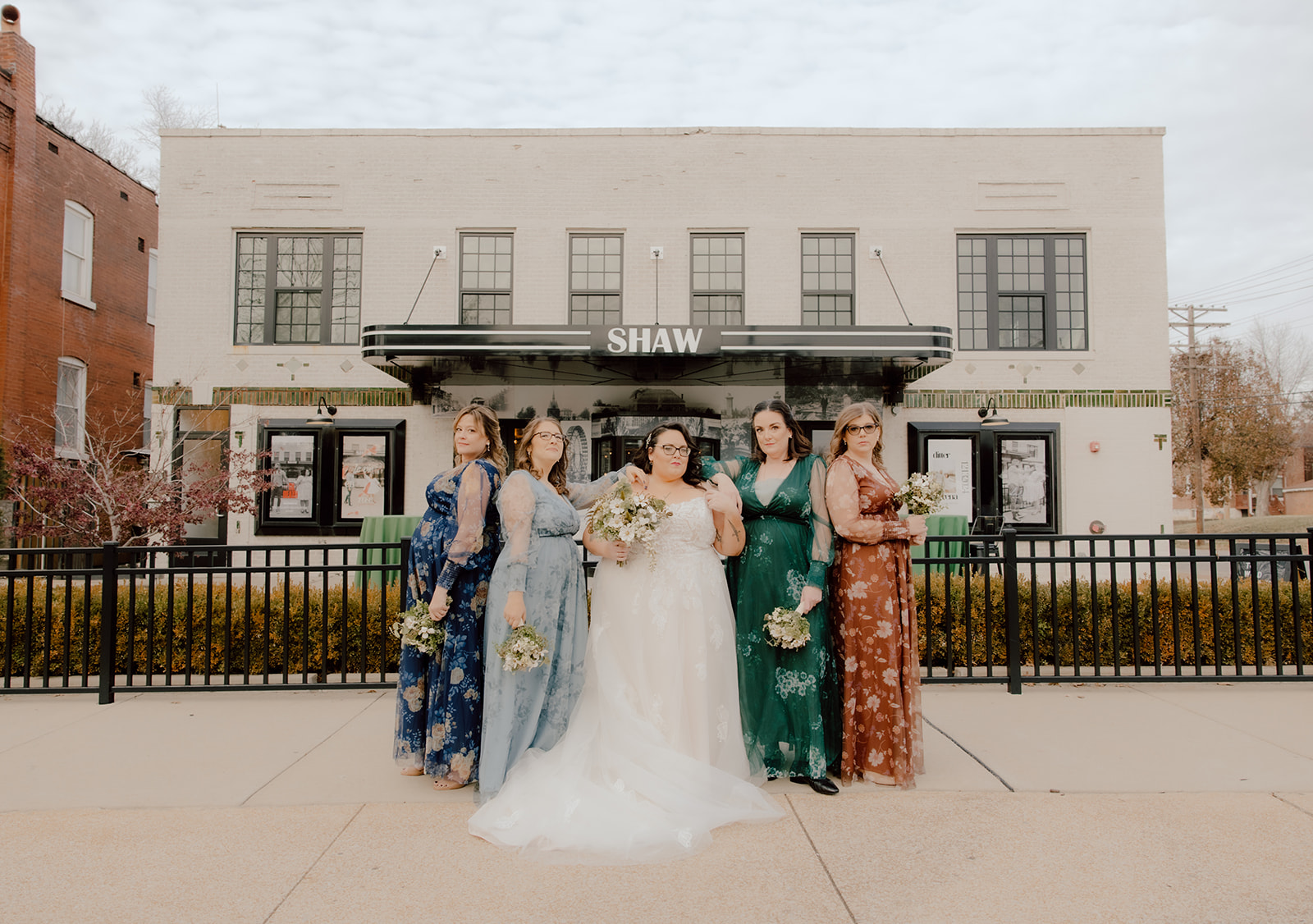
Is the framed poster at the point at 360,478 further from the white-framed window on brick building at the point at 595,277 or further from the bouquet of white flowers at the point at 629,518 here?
the bouquet of white flowers at the point at 629,518

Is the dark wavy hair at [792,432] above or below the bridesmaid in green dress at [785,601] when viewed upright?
above

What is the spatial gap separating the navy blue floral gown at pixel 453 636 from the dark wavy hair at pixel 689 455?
842 mm

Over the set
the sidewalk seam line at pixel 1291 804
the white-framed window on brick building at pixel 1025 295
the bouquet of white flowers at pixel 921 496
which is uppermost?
the white-framed window on brick building at pixel 1025 295

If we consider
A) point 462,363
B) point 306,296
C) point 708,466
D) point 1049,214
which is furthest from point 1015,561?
point 306,296

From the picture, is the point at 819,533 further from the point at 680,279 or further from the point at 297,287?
the point at 297,287

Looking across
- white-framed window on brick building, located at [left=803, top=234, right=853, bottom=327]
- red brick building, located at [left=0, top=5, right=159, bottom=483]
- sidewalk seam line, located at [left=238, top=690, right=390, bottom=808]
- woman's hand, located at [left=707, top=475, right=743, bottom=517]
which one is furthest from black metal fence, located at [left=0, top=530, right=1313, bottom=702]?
red brick building, located at [left=0, top=5, right=159, bottom=483]

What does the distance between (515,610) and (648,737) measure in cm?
93

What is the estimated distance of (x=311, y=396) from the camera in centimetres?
1349

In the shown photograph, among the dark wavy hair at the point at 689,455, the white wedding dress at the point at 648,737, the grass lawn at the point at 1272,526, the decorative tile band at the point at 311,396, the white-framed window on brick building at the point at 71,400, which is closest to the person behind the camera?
the white wedding dress at the point at 648,737

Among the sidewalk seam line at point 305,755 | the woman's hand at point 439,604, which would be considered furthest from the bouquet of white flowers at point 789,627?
the sidewalk seam line at point 305,755

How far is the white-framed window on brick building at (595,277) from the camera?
13.6 meters

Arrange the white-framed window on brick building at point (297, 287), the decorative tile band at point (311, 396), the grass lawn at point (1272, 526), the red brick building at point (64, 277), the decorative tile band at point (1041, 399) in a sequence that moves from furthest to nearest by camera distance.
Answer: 1. the grass lawn at point (1272, 526)
2. the red brick building at point (64, 277)
3. the white-framed window on brick building at point (297, 287)
4. the decorative tile band at point (311, 396)
5. the decorative tile band at point (1041, 399)

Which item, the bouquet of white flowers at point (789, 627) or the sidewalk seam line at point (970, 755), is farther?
the sidewalk seam line at point (970, 755)

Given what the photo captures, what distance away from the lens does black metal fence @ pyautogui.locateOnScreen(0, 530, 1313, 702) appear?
589cm
